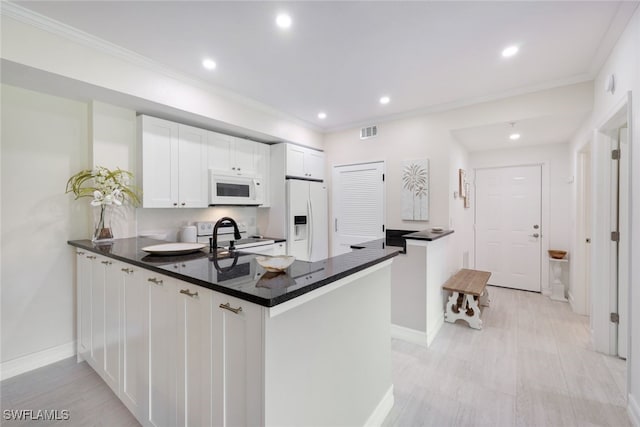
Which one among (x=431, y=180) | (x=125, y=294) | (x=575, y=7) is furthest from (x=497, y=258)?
(x=125, y=294)

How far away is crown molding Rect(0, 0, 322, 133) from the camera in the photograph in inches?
74.2

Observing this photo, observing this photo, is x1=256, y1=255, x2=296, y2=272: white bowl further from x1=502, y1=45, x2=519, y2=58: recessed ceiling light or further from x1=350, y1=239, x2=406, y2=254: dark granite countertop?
x1=502, y1=45, x2=519, y2=58: recessed ceiling light

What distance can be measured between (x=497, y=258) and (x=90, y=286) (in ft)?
18.6

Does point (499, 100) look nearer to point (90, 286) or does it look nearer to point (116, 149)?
point (116, 149)

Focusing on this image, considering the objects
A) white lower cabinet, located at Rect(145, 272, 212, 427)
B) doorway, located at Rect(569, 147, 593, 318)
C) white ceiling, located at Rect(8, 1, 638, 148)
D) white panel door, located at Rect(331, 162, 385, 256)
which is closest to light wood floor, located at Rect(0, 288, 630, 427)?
white lower cabinet, located at Rect(145, 272, 212, 427)

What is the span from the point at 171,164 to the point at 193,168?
25cm

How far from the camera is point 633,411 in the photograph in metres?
1.73

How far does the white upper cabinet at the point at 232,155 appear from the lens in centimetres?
341

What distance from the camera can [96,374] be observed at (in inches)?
88.4

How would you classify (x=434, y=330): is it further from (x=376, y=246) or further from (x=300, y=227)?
(x=300, y=227)

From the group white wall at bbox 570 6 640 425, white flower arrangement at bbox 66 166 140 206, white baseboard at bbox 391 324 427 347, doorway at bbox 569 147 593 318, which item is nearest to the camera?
white wall at bbox 570 6 640 425

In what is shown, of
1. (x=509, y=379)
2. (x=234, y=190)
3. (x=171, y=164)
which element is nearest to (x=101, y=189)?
(x=171, y=164)

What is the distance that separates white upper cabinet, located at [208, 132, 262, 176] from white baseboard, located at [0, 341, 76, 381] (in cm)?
228

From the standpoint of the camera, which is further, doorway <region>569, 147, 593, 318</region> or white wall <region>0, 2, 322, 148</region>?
doorway <region>569, 147, 593, 318</region>
